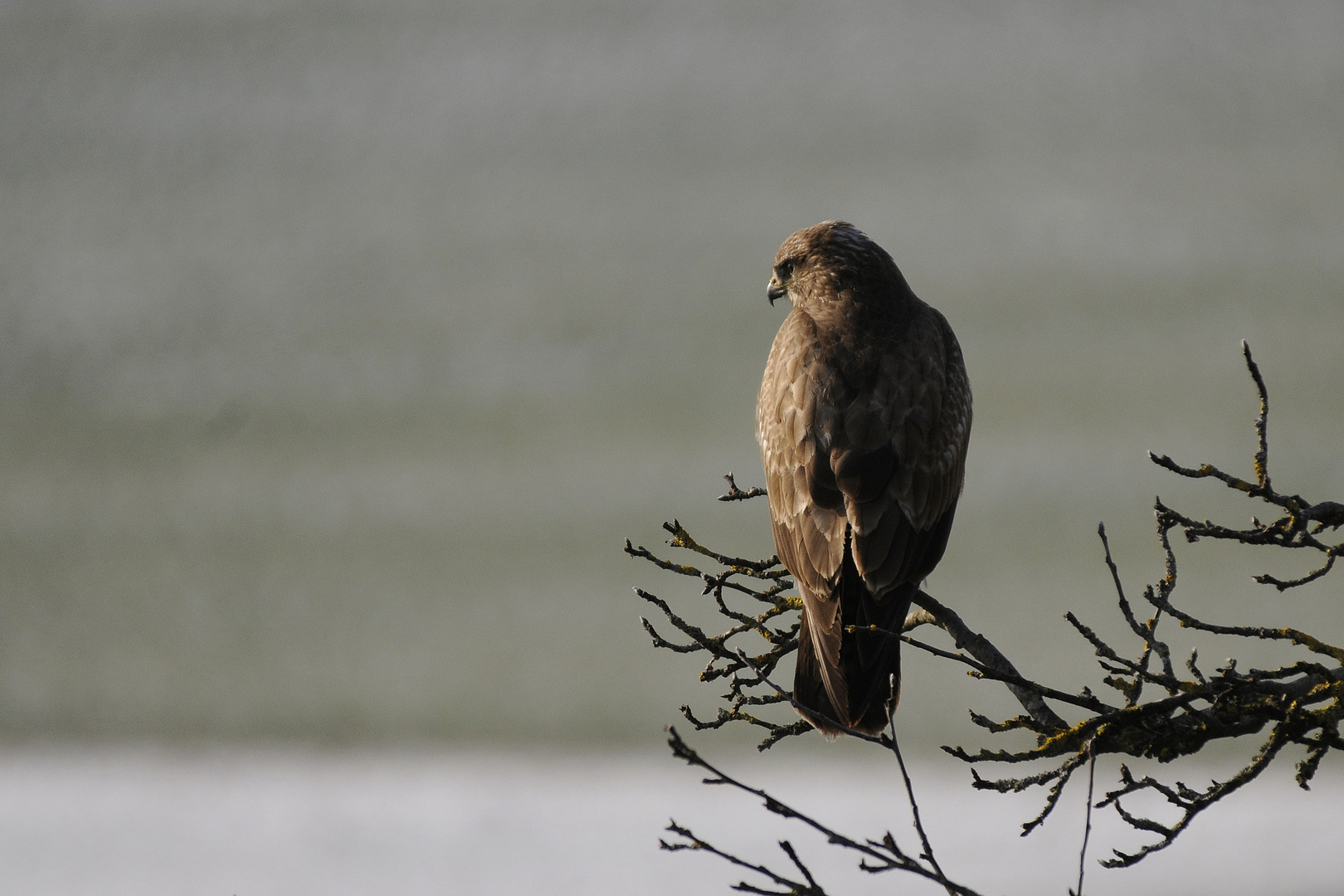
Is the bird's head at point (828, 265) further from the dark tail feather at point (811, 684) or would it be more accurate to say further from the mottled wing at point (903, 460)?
the dark tail feather at point (811, 684)

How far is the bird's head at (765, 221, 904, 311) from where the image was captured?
13.5 ft

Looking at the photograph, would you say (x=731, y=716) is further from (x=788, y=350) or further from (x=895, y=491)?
(x=788, y=350)

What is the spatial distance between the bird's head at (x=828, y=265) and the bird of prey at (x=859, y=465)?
1 cm

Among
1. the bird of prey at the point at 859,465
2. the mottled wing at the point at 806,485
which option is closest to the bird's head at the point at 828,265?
the bird of prey at the point at 859,465

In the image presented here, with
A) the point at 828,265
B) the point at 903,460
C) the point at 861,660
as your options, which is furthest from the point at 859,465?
the point at 828,265

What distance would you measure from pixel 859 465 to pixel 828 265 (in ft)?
3.92

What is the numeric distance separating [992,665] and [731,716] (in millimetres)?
700

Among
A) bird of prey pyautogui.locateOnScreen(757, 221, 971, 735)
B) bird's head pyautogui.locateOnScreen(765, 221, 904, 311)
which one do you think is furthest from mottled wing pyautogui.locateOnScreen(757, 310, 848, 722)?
bird's head pyautogui.locateOnScreen(765, 221, 904, 311)

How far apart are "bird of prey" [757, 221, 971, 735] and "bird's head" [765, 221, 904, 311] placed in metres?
0.01

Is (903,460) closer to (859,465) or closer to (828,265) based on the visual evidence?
(859,465)

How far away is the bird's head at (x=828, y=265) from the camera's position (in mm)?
4113

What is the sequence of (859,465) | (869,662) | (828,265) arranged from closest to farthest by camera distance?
(869,662) → (859,465) → (828,265)

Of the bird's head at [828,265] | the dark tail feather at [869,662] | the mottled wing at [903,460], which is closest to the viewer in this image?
the dark tail feather at [869,662]

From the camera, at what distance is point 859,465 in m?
3.28
